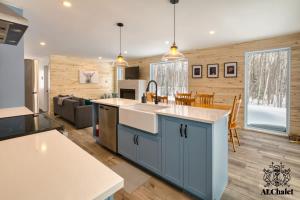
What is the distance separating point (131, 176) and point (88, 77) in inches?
247

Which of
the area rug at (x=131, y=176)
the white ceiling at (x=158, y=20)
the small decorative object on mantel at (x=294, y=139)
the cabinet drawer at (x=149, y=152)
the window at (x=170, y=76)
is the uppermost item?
the white ceiling at (x=158, y=20)

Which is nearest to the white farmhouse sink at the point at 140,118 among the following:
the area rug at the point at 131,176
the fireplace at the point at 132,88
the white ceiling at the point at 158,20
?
the area rug at the point at 131,176

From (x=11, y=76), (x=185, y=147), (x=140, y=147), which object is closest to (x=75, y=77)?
(x=11, y=76)

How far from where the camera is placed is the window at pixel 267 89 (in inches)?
162

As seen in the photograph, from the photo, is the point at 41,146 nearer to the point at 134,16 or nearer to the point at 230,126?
the point at 134,16

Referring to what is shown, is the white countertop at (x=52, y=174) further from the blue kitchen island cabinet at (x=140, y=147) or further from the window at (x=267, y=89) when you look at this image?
the window at (x=267, y=89)

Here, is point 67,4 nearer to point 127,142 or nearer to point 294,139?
point 127,142

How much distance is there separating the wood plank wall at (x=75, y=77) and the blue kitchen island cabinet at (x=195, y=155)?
6105 mm

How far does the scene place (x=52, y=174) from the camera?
670 millimetres

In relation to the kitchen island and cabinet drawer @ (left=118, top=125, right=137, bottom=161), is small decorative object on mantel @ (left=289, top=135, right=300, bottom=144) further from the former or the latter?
cabinet drawer @ (left=118, top=125, right=137, bottom=161)

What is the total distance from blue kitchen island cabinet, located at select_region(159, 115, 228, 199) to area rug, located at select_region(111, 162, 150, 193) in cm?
35

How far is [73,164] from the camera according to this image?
752mm

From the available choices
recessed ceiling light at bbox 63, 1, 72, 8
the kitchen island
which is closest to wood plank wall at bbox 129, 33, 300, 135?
the kitchen island

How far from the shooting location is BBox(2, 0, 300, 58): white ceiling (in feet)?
8.36
